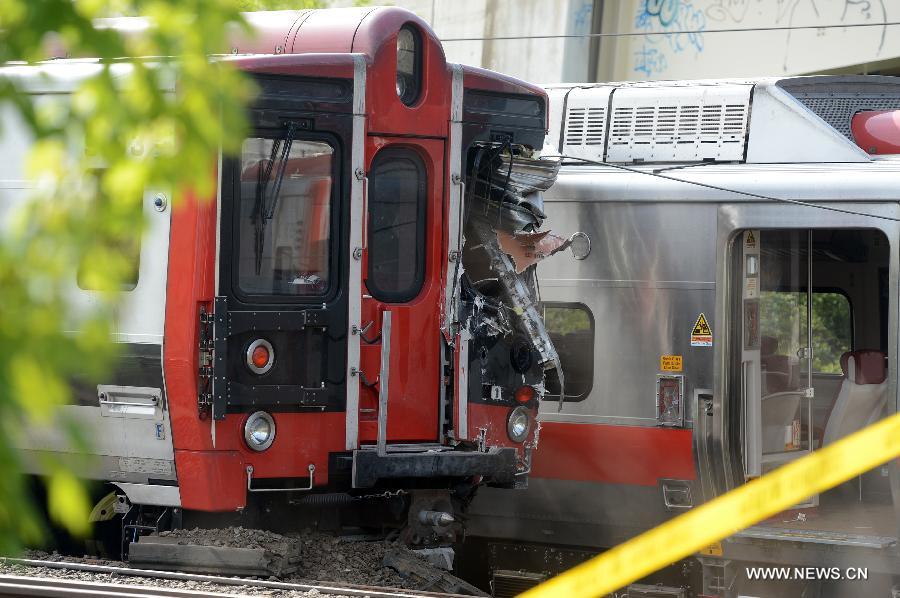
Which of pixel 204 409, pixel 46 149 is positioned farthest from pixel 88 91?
pixel 204 409

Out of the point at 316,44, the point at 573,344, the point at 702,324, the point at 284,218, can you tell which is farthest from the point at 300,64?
the point at 702,324

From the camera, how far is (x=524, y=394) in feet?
26.5

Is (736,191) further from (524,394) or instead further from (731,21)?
(731,21)

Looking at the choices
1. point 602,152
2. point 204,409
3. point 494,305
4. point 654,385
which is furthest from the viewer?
point 602,152

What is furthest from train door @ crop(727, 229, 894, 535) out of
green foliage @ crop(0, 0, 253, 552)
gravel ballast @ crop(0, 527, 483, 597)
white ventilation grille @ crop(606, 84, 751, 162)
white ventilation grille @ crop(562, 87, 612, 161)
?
green foliage @ crop(0, 0, 253, 552)

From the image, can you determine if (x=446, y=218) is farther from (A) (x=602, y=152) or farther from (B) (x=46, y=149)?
(B) (x=46, y=149)

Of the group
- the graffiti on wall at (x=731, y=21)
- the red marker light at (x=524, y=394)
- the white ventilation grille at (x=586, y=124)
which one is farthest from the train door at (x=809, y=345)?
the graffiti on wall at (x=731, y=21)

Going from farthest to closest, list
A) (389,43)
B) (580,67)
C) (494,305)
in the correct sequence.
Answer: (580,67) → (494,305) → (389,43)

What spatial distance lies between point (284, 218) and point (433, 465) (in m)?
1.63

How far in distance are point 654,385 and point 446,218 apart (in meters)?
2.12

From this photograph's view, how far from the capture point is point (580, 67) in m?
18.8

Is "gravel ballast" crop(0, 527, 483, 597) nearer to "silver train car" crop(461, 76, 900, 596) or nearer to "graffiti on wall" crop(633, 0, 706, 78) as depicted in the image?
"silver train car" crop(461, 76, 900, 596)

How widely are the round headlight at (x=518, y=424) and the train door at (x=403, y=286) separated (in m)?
0.58

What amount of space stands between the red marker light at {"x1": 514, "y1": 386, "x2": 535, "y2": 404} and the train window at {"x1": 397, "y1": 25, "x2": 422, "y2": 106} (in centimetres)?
191
